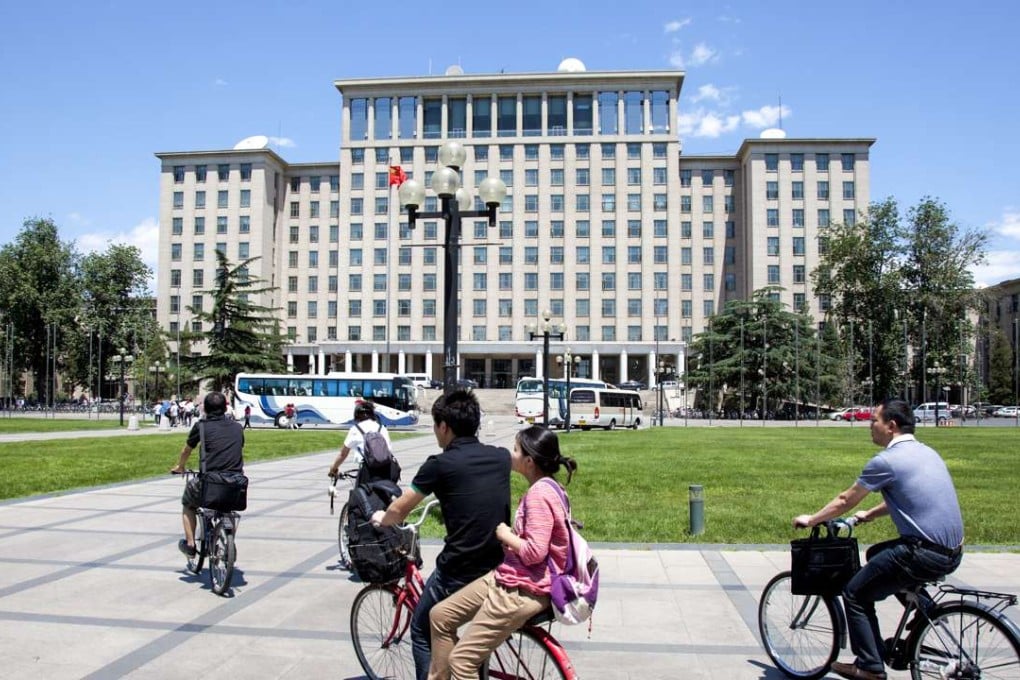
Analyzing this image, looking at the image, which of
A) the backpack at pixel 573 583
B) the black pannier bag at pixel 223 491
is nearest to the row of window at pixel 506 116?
the black pannier bag at pixel 223 491

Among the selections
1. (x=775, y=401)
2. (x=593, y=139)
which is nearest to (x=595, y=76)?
(x=593, y=139)

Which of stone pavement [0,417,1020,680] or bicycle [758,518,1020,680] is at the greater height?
bicycle [758,518,1020,680]

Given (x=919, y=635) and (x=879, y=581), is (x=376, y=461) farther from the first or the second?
(x=919, y=635)

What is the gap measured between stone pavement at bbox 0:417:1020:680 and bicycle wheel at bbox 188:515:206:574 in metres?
0.16

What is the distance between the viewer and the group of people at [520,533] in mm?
3930

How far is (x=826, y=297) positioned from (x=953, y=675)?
8484cm

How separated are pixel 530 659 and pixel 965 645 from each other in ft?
8.09

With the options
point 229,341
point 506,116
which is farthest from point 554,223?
point 229,341

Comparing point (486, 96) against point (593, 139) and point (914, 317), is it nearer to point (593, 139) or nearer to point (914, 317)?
point (593, 139)

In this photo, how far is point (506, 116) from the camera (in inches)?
3489

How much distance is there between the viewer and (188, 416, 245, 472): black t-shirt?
308 inches

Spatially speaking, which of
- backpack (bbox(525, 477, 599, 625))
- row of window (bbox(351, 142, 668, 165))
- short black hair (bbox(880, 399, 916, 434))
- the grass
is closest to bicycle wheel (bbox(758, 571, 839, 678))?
short black hair (bbox(880, 399, 916, 434))

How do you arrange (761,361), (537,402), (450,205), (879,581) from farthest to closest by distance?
(761,361) < (537,402) < (450,205) < (879,581)

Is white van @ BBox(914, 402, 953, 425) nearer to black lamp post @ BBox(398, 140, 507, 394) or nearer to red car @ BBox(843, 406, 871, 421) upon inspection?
red car @ BBox(843, 406, 871, 421)
